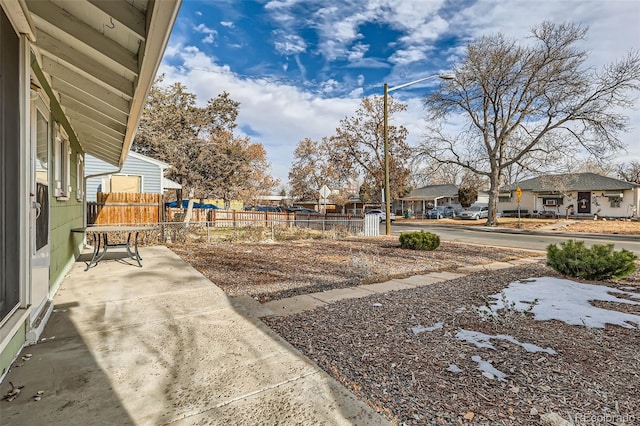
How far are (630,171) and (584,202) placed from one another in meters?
20.8

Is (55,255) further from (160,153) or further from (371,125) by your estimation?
(371,125)

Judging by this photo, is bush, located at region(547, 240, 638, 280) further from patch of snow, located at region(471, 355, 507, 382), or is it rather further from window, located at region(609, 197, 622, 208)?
window, located at region(609, 197, 622, 208)

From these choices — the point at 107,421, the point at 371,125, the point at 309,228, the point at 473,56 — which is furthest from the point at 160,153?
the point at 473,56

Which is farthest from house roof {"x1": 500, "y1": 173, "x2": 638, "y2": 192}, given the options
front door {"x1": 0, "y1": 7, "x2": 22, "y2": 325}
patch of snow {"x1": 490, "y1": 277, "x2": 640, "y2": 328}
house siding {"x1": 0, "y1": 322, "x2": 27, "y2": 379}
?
house siding {"x1": 0, "y1": 322, "x2": 27, "y2": 379}

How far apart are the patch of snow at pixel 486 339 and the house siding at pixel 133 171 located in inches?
568

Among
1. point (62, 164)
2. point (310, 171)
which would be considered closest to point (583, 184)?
point (310, 171)

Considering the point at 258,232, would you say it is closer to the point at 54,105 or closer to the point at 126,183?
the point at 126,183

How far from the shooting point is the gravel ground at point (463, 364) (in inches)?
75.8

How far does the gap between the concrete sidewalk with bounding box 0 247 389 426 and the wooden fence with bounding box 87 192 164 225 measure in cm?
755

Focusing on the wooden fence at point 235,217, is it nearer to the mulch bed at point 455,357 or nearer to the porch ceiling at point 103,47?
the mulch bed at point 455,357

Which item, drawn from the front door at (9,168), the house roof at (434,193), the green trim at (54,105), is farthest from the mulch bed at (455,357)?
the house roof at (434,193)

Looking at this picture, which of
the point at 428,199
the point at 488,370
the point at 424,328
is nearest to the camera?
the point at 488,370

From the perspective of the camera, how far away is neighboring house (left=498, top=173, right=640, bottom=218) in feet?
88.7

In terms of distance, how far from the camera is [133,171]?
552 inches
